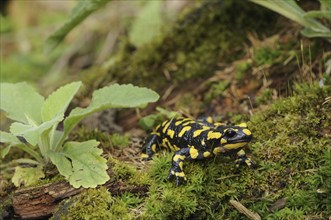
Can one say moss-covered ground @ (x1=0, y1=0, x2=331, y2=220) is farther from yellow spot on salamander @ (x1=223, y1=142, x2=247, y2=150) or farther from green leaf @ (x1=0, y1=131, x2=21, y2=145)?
green leaf @ (x1=0, y1=131, x2=21, y2=145)

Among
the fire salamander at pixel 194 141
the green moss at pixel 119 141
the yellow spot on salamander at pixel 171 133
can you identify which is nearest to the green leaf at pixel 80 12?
the green moss at pixel 119 141

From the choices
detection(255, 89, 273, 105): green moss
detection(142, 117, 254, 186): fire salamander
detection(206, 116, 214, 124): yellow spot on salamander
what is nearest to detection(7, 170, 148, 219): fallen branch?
detection(142, 117, 254, 186): fire salamander

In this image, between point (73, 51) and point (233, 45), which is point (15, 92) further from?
point (73, 51)

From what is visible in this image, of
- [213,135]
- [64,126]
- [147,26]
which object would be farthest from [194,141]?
[147,26]

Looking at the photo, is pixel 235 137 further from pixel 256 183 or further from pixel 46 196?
pixel 46 196

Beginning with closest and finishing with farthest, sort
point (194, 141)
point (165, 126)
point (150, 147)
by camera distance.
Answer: point (194, 141) < point (150, 147) < point (165, 126)

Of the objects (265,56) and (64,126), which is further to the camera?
(265,56)
